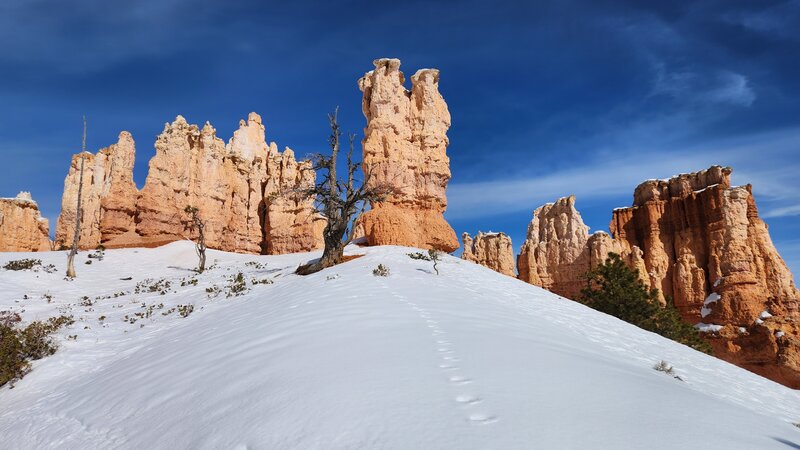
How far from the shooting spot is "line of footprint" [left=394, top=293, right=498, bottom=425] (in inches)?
121

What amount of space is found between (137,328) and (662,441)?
13.1 meters

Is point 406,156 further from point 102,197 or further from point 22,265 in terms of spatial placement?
point 102,197

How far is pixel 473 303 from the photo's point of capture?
995 centimetres

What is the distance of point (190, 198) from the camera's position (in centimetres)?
4025

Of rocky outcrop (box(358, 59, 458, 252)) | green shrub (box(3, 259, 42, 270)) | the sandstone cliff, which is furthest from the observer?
the sandstone cliff

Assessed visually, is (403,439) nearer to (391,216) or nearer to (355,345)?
(355,345)

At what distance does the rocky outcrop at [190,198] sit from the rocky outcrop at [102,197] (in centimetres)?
8

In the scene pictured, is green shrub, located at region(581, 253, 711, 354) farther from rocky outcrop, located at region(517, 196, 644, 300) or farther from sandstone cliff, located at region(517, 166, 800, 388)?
rocky outcrop, located at region(517, 196, 644, 300)

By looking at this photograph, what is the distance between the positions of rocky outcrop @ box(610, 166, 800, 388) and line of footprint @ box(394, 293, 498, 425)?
37.7 meters

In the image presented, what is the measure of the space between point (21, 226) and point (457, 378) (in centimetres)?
5091

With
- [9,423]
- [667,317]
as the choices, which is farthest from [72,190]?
[667,317]

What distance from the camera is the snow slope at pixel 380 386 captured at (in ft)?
9.83

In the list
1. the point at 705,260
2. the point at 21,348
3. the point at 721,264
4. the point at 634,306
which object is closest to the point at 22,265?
the point at 21,348

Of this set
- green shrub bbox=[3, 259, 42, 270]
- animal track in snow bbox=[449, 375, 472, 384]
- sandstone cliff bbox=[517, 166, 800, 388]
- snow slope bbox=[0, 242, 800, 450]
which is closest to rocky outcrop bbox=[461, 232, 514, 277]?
sandstone cliff bbox=[517, 166, 800, 388]
